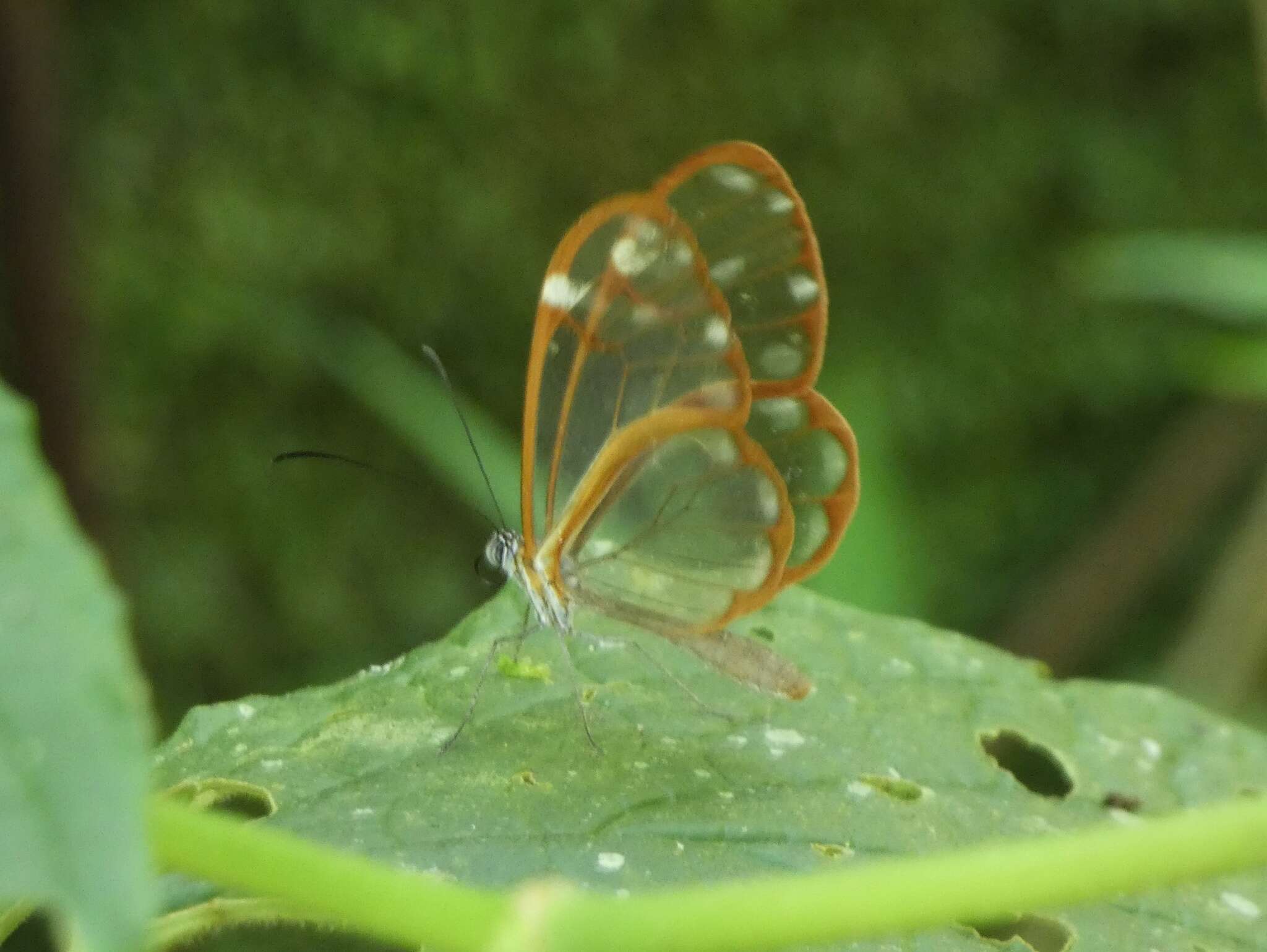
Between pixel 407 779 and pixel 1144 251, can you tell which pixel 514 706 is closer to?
pixel 407 779

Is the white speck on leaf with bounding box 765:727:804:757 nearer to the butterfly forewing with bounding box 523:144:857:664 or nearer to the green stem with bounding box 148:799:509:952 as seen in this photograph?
the butterfly forewing with bounding box 523:144:857:664

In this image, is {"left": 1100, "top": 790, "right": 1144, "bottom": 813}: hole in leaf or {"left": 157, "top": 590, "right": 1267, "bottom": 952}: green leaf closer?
{"left": 157, "top": 590, "right": 1267, "bottom": 952}: green leaf

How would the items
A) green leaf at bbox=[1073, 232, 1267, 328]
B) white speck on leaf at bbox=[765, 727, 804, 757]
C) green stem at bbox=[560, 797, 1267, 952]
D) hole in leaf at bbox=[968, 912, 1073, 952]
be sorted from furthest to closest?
green leaf at bbox=[1073, 232, 1267, 328], white speck on leaf at bbox=[765, 727, 804, 757], hole in leaf at bbox=[968, 912, 1073, 952], green stem at bbox=[560, 797, 1267, 952]

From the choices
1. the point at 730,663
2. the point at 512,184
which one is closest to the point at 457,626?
the point at 730,663

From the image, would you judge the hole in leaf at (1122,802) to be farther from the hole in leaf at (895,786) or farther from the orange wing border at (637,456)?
the orange wing border at (637,456)

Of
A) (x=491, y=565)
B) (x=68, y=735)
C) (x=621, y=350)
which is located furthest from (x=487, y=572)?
(x=68, y=735)

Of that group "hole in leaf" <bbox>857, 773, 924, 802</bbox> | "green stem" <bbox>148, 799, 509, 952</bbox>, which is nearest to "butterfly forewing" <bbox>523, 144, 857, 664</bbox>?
"hole in leaf" <bbox>857, 773, 924, 802</bbox>

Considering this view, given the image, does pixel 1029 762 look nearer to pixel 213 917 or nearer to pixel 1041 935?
pixel 1041 935
